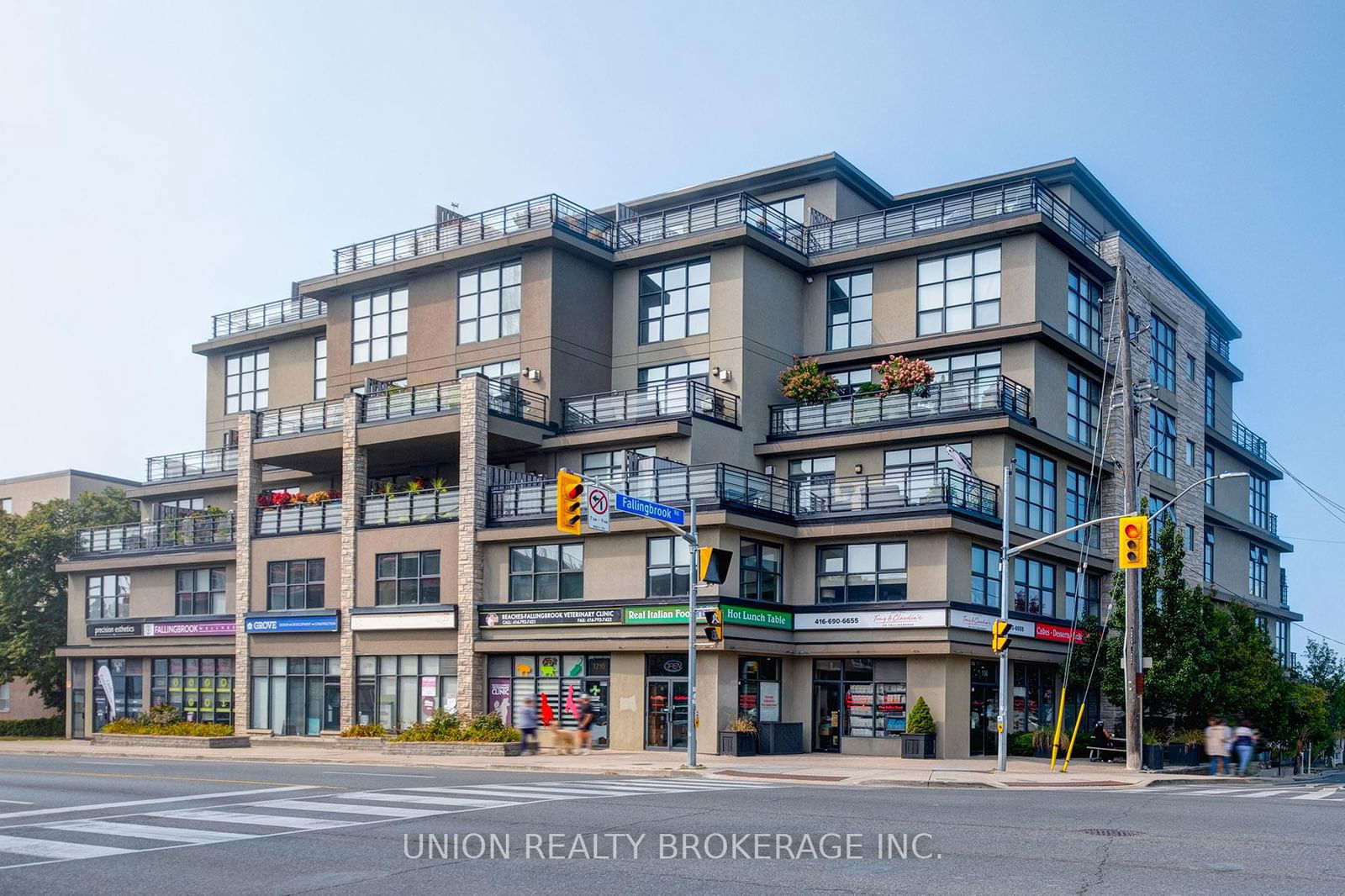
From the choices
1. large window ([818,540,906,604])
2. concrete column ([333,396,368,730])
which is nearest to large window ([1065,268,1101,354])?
large window ([818,540,906,604])

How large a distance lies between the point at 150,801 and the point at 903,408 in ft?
90.6

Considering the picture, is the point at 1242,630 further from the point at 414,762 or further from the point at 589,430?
the point at 414,762

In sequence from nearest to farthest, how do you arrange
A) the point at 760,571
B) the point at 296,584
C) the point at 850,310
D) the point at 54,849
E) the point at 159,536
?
the point at 54,849 < the point at 760,571 < the point at 850,310 < the point at 296,584 < the point at 159,536

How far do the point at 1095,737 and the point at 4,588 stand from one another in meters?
44.3

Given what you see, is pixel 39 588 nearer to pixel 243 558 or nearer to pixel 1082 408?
pixel 243 558

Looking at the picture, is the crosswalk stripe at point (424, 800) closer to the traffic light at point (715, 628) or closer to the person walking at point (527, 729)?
the traffic light at point (715, 628)

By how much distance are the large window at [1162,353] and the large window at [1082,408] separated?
14.7ft

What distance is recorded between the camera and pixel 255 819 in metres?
19.2

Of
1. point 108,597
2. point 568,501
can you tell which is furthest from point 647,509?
point 108,597

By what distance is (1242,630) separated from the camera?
151 feet

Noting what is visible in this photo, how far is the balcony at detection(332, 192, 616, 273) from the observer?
46.6 meters

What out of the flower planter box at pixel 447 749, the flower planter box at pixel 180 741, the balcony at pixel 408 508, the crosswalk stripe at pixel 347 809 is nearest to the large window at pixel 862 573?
the flower planter box at pixel 447 749

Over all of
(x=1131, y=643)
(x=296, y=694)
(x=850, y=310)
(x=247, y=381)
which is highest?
(x=850, y=310)

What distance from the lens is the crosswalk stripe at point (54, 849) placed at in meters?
15.7
